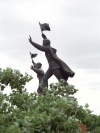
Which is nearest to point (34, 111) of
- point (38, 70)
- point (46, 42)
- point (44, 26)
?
point (44, 26)

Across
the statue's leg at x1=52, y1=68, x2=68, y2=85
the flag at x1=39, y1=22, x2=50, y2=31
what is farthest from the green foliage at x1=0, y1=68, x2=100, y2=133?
the statue's leg at x1=52, y1=68, x2=68, y2=85

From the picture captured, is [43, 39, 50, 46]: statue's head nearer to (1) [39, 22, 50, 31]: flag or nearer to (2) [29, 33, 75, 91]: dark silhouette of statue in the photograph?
(2) [29, 33, 75, 91]: dark silhouette of statue

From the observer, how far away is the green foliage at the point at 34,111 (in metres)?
3.22

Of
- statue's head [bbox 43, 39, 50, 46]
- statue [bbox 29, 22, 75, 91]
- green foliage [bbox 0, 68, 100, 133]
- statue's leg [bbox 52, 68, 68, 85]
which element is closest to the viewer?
green foliage [bbox 0, 68, 100, 133]

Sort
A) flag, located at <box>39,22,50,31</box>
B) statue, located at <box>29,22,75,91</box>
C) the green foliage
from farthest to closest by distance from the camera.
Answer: statue, located at <box>29,22,75,91</box>
flag, located at <box>39,22,50,31</box>
the green foliage

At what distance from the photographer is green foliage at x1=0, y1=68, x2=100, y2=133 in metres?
3.22

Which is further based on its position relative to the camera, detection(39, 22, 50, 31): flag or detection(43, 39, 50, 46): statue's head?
detection(43, 39, 50, 46): statue's head

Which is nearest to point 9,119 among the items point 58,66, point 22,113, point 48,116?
point 22,113

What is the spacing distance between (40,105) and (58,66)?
9.28 m

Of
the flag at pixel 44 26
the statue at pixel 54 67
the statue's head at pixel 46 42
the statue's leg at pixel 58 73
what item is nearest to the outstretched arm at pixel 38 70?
the statue at pixel 54 67

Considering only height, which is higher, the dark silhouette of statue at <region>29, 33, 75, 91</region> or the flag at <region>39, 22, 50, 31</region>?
the flag at <region>39, 22, 50, 31</region>

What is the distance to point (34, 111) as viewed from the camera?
11.1 feet

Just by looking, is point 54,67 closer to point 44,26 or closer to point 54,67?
point 54,67

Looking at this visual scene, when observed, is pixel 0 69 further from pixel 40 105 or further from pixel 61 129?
pixel 61 129
